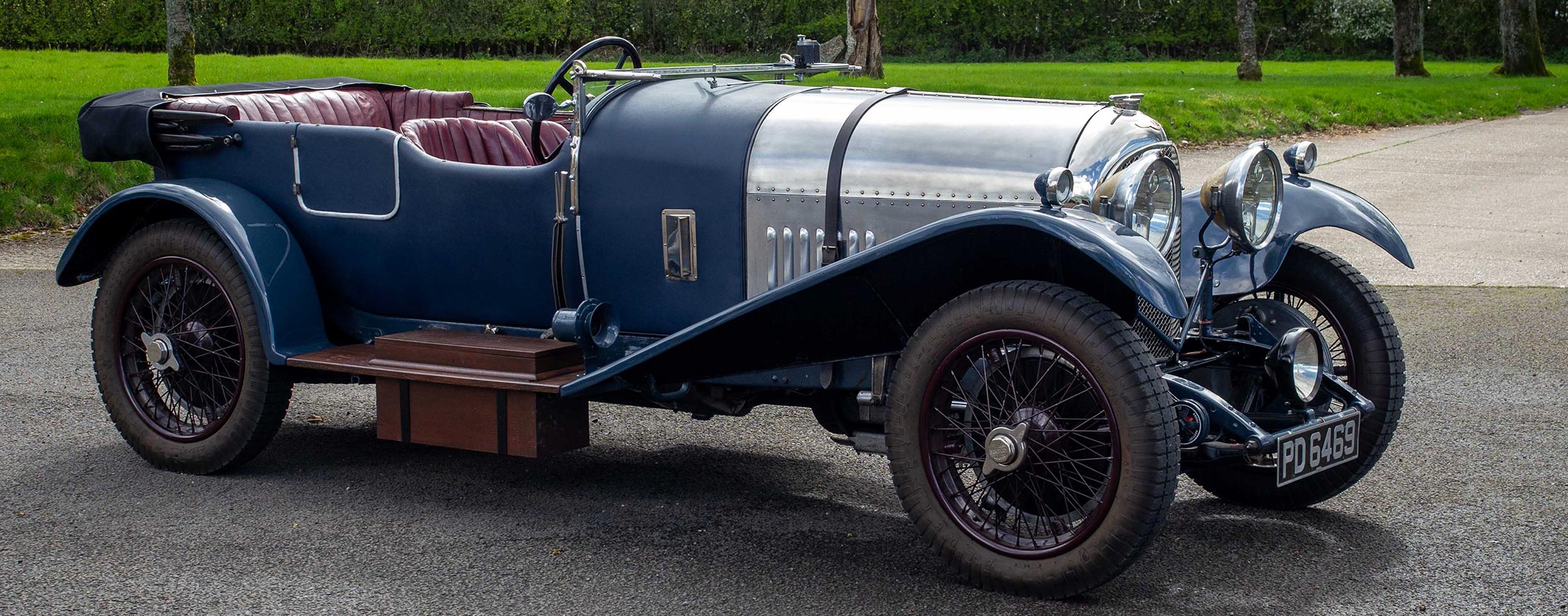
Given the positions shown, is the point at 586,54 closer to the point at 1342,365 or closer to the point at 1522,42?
the point at 1342,365

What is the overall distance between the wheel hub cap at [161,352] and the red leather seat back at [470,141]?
1.03 meters

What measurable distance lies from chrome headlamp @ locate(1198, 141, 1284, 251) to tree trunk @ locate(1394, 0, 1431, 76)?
24.1m

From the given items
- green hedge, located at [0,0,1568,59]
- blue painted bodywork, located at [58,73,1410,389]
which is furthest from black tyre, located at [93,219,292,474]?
green hedge, located at [0,0,1568,59]

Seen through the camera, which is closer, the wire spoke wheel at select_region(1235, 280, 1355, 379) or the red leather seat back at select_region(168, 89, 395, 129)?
the wire spoke wheel at select_region(1235, 280, 1355, 379)

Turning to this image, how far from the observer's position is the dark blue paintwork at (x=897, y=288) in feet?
9.92

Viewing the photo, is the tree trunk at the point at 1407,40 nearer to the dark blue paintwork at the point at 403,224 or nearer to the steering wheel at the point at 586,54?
the steering wheel at the point at 586,54

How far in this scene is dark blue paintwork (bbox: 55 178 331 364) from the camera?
419 cm

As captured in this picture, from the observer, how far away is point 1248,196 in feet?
11.9

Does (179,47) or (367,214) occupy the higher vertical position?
(179,47)

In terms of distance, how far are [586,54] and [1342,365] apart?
97.4 inches

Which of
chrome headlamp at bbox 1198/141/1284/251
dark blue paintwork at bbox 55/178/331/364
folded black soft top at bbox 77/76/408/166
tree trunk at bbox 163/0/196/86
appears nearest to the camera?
chrome headlamp at bbox 1198/141/1284/251

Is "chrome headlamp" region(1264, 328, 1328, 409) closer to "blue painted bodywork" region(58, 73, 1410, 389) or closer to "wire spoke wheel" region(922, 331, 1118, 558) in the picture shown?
"blue painted bodywork" region(58, 73, 1410, 389)

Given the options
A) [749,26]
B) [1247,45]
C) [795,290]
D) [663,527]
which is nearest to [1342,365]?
[795,290]

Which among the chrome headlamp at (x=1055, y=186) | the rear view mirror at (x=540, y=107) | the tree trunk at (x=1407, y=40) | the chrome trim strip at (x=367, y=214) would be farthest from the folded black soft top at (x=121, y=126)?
the tree trunk at (x=1407, y=40)
